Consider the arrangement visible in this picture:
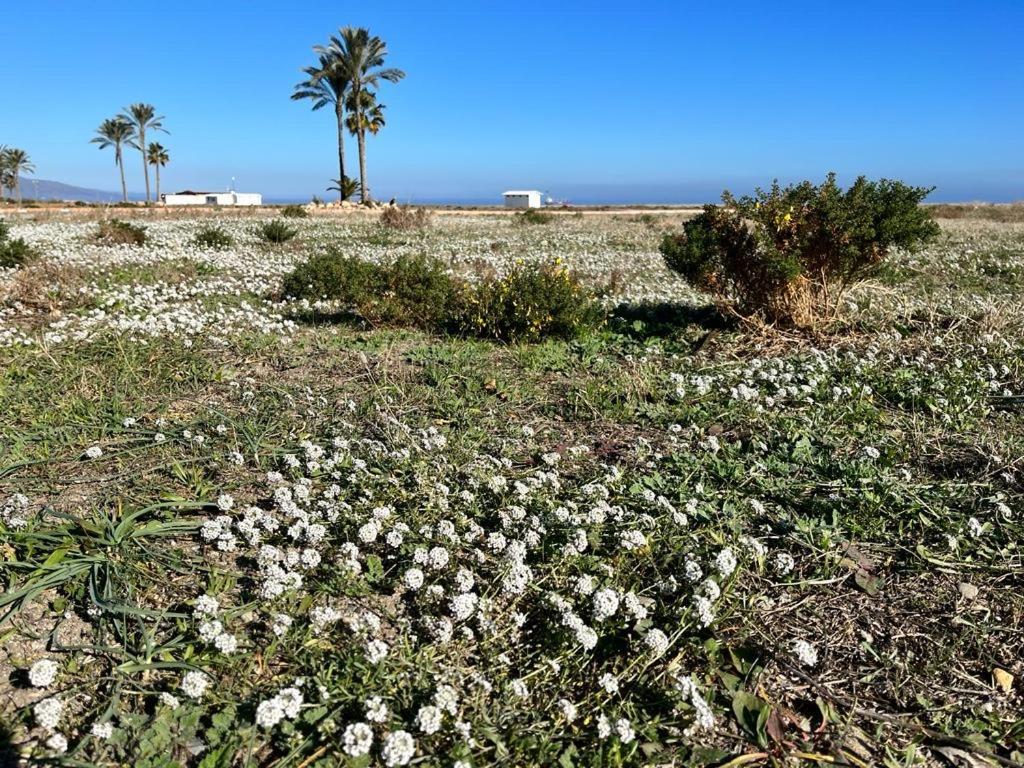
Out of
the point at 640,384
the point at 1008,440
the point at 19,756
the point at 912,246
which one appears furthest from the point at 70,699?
the point at 912,246

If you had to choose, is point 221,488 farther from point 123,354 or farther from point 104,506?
point 123,354

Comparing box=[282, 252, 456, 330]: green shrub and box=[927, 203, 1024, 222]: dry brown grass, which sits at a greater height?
box=[927, 203, 1024, 222]: dry brown grass

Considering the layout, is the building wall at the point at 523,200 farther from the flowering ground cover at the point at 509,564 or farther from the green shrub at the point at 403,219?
the flowering ground cover at the point at 509,564

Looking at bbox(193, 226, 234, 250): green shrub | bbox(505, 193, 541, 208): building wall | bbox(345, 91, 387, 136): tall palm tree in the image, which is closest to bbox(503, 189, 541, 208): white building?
bbox(505, 193, 541, 208): building wall

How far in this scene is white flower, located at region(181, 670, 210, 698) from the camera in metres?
2.10

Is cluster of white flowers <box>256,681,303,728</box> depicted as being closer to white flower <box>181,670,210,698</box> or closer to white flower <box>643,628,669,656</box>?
white flower <box>181,670,210,698</box>

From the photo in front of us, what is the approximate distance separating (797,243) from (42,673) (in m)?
6.22

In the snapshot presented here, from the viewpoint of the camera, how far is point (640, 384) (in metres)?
5.00

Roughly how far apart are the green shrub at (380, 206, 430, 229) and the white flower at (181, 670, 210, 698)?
20.5 meters

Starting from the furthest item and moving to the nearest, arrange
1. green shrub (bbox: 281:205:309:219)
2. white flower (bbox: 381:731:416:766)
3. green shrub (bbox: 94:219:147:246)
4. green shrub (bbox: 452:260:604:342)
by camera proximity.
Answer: green shrub (bbox: 281:205:309:219), green shrub (bbox: 94:219:147:246), green shrub (bbox: 452:260:604:342), white flower (bbox: 381:731:416:766)

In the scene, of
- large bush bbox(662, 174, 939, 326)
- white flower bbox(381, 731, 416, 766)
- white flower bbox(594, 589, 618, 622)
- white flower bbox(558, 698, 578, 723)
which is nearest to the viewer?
Result: white flower bbox(381, 731, 416, 766)

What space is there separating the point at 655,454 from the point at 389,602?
1.81 meters

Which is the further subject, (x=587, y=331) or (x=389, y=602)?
(x=587, y=331)

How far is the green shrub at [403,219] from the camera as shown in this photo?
21844mm
